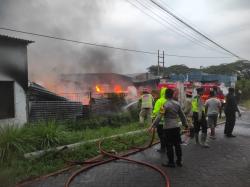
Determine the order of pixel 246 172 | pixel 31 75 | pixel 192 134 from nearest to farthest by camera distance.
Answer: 1. pixel 246 172
2. pixel 192 134
3. pixel 31 75

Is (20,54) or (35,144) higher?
(20,54)

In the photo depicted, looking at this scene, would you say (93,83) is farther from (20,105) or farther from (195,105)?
(195,105)

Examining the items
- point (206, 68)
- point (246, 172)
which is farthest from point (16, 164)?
point (206, 68)

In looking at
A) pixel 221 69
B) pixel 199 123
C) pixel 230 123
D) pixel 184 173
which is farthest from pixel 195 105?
pixel 221 69

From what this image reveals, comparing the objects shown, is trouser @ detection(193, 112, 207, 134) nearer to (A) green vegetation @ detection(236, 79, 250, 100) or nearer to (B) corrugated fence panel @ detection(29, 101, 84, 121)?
(B) corrugated fence panel @ detection(29, 101, 84, 121)

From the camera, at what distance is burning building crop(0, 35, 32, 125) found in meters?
14.1

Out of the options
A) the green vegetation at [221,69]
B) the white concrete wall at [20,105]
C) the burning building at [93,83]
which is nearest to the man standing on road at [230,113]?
the white concrete wall at [20,105]

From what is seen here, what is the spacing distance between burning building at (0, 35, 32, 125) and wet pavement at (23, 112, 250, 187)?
645 centimetres

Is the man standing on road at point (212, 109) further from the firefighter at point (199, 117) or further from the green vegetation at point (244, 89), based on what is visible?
the green vegetation at point (244, 89)

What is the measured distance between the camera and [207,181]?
279 inches

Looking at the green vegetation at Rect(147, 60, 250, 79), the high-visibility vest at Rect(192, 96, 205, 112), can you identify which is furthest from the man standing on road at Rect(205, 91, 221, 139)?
the green vegetation at Rect(147, 60, 250, 79)

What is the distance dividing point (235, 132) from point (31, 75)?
56.4ft

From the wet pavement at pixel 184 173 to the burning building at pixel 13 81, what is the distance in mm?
6445

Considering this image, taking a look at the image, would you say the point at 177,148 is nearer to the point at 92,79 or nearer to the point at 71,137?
the point at 71,137
